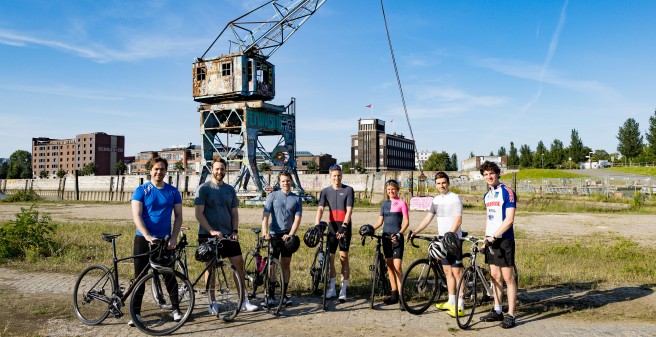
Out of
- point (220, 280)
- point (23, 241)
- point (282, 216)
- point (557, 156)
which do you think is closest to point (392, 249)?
point (282, 216)

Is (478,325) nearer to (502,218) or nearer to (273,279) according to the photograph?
(502,218)

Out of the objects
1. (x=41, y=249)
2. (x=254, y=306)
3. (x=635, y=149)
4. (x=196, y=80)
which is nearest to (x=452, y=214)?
(x=254, y=306)

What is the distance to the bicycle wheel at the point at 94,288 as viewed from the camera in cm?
709

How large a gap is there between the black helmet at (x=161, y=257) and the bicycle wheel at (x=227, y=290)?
646 mm

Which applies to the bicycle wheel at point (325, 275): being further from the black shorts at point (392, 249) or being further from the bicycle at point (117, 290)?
the bicycle at point (117, 290)

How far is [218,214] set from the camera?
24.9 feet

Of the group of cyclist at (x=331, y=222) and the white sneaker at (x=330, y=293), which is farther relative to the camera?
the white sneaker at (x=330, y=293)

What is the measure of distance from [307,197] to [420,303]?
3721 cm

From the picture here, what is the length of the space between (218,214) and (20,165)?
200876 millimetres

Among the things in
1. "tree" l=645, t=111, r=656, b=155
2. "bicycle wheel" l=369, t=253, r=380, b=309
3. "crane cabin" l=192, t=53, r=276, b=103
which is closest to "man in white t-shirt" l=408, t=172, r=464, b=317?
"bicycle wheel" l=369, t=253, r=380, b=309

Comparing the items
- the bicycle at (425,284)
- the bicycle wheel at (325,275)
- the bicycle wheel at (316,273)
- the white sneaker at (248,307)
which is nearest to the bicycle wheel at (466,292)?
the bicycle at (425,284)

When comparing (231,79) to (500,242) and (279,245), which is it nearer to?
(279,245)

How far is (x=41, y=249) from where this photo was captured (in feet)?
42.0

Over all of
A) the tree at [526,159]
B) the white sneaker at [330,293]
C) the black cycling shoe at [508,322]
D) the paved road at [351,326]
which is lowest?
the paved road at [351,326]
